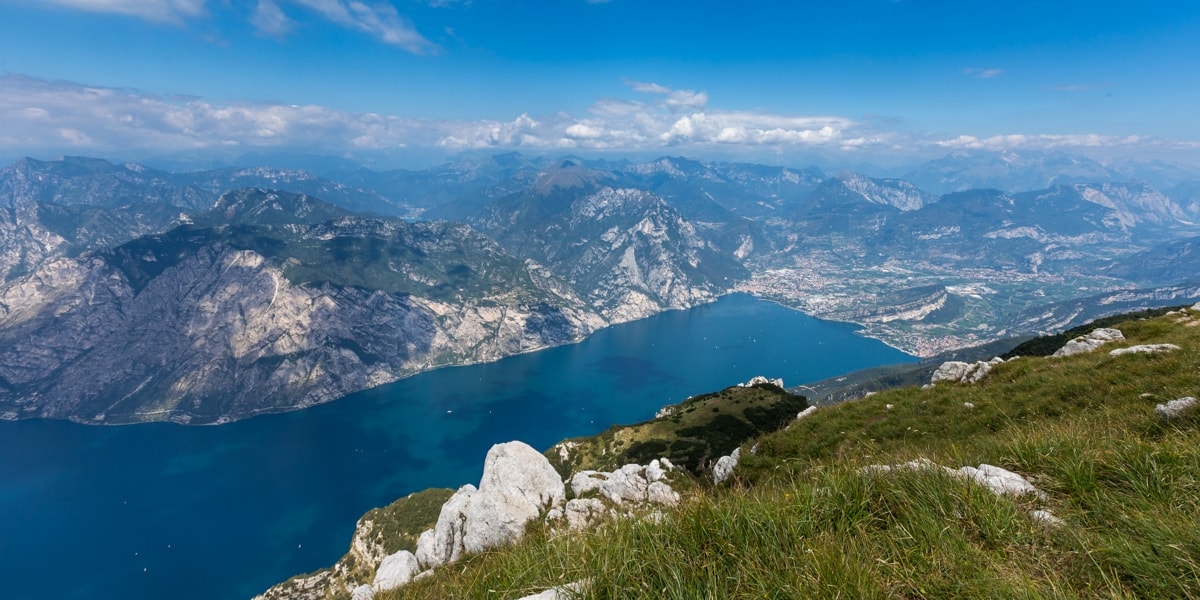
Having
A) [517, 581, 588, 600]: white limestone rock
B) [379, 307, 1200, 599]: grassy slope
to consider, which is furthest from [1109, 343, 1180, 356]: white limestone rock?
[517, 581, 588, 600]: white limestone rock

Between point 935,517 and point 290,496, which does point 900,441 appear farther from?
point 290,496

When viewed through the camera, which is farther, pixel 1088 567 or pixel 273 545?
pixel 273 545

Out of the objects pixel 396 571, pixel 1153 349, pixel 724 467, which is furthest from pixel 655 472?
pixel 1153 349

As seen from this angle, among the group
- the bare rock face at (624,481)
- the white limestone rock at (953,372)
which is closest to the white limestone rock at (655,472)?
the bare rock face at (624,481)

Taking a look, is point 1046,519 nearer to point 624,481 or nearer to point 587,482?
point 624,481

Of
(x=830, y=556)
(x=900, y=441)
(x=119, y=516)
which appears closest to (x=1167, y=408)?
(x=900, y=441)

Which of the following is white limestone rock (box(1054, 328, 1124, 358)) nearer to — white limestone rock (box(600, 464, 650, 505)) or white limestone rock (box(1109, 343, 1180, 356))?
white limestone rock (box(1109, 343, 1180, 356))

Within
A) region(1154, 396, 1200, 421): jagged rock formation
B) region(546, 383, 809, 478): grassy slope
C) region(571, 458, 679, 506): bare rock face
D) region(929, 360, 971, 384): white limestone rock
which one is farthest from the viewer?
region(546, 383, 809, 478): grassy slope
